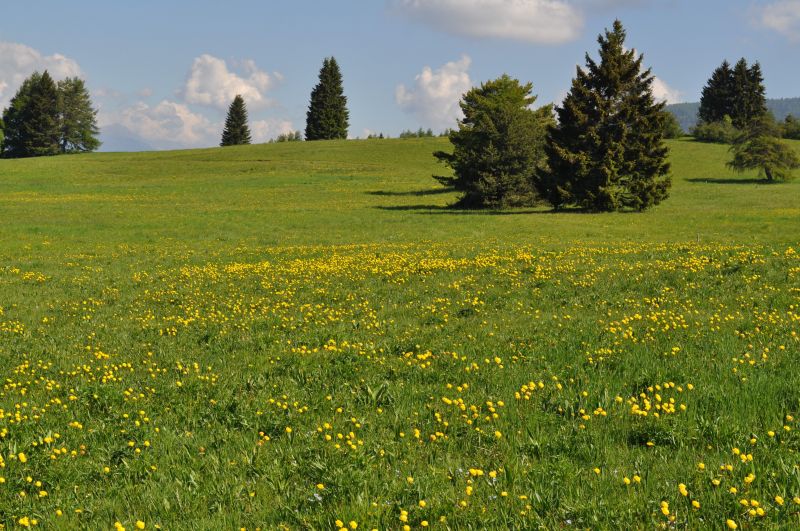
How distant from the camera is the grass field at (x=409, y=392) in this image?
483 centimetres

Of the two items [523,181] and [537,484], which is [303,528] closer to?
[537,484]

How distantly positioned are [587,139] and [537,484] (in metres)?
41.2

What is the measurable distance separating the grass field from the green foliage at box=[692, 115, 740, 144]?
3709 inches

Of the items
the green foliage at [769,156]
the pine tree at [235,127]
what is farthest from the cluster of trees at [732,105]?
the pine tree at [235,127]

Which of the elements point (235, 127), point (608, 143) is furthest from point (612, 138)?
point (235, 127)

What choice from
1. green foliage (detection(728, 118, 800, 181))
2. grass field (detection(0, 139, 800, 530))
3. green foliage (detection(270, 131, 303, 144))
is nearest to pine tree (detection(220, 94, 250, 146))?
green foliage (detection(270, 131, 303, 144))

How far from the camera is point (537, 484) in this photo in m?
4.96

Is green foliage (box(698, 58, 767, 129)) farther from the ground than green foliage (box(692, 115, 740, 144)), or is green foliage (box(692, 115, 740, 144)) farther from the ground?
green foliage (box(698, 58, 767, 129))

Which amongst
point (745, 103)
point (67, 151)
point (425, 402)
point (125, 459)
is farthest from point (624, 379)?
point (67, 151)

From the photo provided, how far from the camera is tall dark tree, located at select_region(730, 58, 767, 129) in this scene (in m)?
112

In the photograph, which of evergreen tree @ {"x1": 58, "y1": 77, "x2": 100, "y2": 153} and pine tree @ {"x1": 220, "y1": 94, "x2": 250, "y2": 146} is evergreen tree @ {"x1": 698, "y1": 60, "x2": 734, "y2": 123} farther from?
evergreen tree @ {"x1": 58, "y1": 77, "x2": 100, "y2": 153}

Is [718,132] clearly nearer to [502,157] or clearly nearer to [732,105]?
[732,105]

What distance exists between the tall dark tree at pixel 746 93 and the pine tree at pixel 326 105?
8329cm

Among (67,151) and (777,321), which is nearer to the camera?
(777,321)
